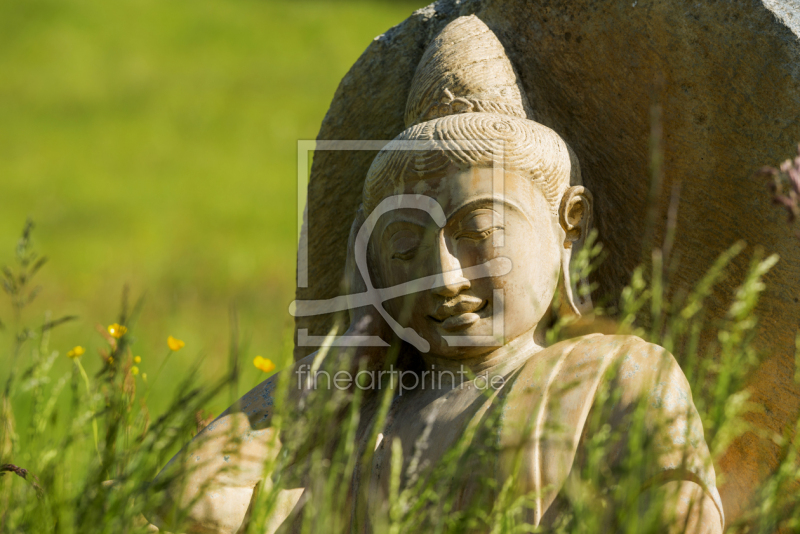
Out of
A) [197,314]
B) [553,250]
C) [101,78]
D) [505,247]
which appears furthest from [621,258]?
[101,78]

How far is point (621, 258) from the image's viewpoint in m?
2.34

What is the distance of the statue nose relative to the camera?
6.53 ft

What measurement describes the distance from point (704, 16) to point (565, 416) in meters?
1.03

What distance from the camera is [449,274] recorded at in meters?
2.00

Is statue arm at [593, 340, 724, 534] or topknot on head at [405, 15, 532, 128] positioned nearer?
statue arm at [593, 340, 724, 534]

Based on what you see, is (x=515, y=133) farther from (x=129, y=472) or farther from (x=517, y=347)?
(x=129, y=472)

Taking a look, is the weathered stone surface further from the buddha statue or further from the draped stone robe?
the draped stone robe

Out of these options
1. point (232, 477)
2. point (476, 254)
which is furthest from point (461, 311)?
point (232, 477)

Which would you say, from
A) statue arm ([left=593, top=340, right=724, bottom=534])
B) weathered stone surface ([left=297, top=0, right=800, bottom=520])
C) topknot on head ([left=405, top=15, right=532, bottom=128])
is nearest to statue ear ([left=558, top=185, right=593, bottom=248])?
weathered stone surface ([left=297, top=0, right=800, bottom=520])

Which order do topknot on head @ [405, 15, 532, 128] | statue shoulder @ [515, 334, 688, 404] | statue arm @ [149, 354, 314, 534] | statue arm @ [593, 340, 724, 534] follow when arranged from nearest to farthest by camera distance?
statue arm @ [593, 340, 724, 534]
statue shoulder @ [515, 334, 688, 404]
statue arm @ [149, 354, 314, 534]
topknot on head @ [405, 15, 532, 128]

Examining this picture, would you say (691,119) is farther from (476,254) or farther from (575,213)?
(476,254)

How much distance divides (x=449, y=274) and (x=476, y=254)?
8 cm

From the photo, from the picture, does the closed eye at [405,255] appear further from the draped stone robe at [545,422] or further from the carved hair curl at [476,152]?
the draped stone robe at [545,422]

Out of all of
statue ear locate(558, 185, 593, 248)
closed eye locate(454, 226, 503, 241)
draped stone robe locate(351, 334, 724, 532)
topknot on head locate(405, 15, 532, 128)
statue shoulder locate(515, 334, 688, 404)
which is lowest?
draped stone robe locate(351, 334, 724, 532)
